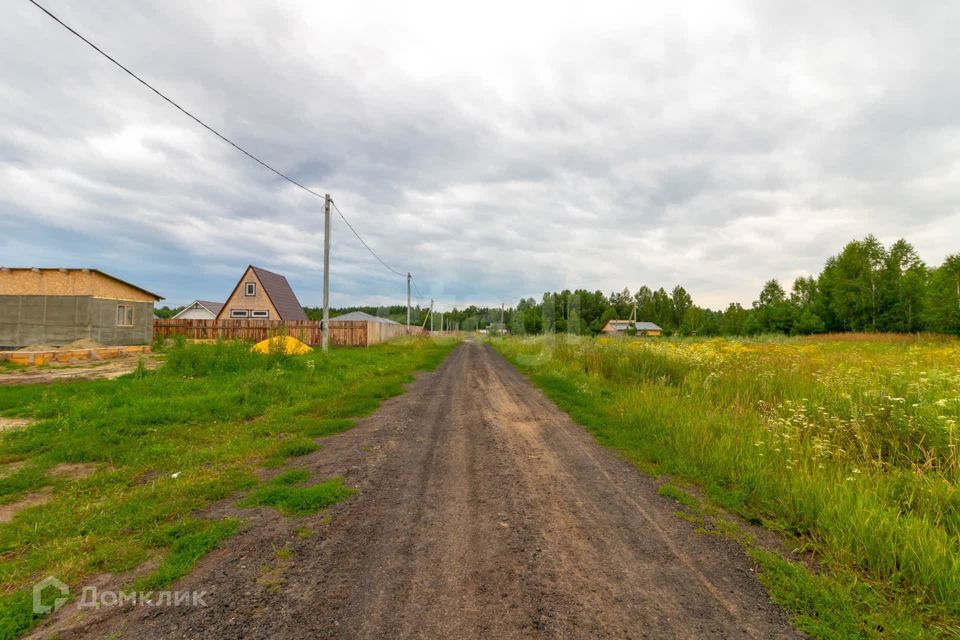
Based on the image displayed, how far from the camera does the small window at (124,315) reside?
76.0 feet

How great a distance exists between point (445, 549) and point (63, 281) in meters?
29.4

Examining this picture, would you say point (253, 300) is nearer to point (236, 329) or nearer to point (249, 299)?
point (249, 299)

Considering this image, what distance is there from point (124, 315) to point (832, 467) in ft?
107

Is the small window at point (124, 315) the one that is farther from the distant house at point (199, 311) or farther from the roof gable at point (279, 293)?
the distant house at point (199, 311)

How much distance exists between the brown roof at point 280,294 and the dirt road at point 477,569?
1491 inches

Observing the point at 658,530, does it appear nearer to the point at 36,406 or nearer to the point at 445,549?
the point at 445,549

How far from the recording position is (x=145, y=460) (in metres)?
5.38

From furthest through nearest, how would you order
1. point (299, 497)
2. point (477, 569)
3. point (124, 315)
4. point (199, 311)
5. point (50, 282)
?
point (199, 311) < point (124, 315) < point (50, 282) < point (299, 497) < point (477, 569)

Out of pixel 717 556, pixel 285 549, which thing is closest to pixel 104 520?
pixel 285 549

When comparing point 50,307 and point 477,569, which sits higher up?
point 50,307

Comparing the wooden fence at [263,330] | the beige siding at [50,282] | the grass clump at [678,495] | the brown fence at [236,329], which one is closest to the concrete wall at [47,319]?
the beige siding at [50,282]

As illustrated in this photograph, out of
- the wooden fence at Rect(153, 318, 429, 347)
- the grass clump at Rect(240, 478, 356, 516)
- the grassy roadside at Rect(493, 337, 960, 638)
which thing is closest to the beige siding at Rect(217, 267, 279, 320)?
the wooden fence at Rect(153, 318, 429, 347)

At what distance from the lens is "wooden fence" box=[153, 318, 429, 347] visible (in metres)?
29.2

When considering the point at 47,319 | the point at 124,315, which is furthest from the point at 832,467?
the point at 124,315
